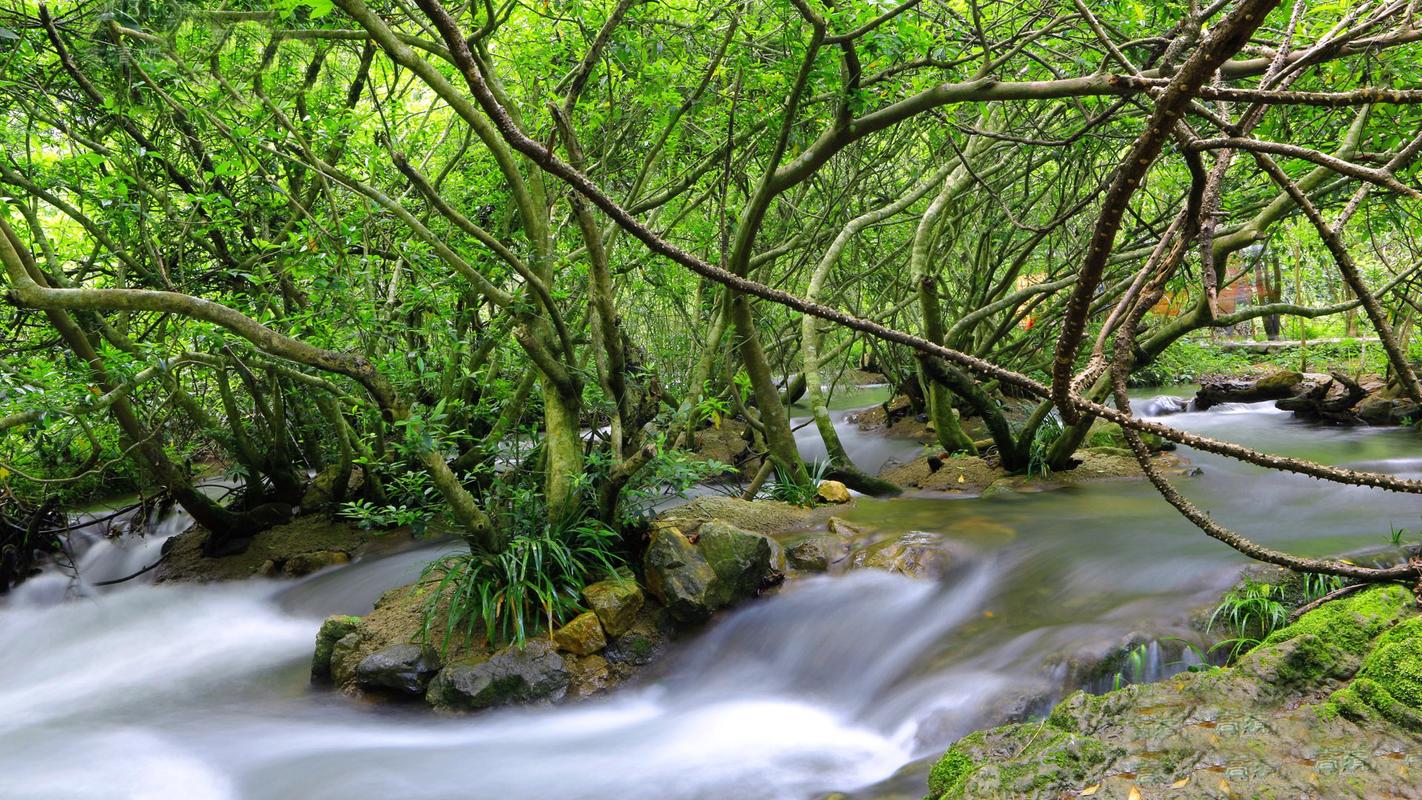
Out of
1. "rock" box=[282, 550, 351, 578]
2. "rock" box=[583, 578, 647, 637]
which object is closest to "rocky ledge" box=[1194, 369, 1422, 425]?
"rock" box=[583, 578, 647, 637]

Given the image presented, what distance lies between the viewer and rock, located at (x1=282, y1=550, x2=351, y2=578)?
8117 mm

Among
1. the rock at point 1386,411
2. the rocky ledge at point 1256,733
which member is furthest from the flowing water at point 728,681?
the rock at point 1386,411

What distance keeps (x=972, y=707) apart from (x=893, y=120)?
3545 millimetres

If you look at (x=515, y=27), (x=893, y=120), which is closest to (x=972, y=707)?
(x=893, y=120)

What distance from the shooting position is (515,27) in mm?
7965

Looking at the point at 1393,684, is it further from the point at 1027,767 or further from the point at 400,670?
the point at 400,670

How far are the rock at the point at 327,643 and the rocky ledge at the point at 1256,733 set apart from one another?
4670 millimetres

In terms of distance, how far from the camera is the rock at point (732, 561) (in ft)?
19.4

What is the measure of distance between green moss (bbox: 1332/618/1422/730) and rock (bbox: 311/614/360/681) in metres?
5.76

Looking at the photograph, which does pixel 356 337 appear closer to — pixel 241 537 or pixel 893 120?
pixel 241 537

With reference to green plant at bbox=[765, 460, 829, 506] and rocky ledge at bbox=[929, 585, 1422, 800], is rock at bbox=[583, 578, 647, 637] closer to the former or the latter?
green plant at bbox=[765, 460, 829, 506]

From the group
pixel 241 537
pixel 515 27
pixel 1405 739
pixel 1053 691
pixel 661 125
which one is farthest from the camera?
pixel 241 537

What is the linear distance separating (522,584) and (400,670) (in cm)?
96

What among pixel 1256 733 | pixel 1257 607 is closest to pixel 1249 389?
pixel 1257 607
